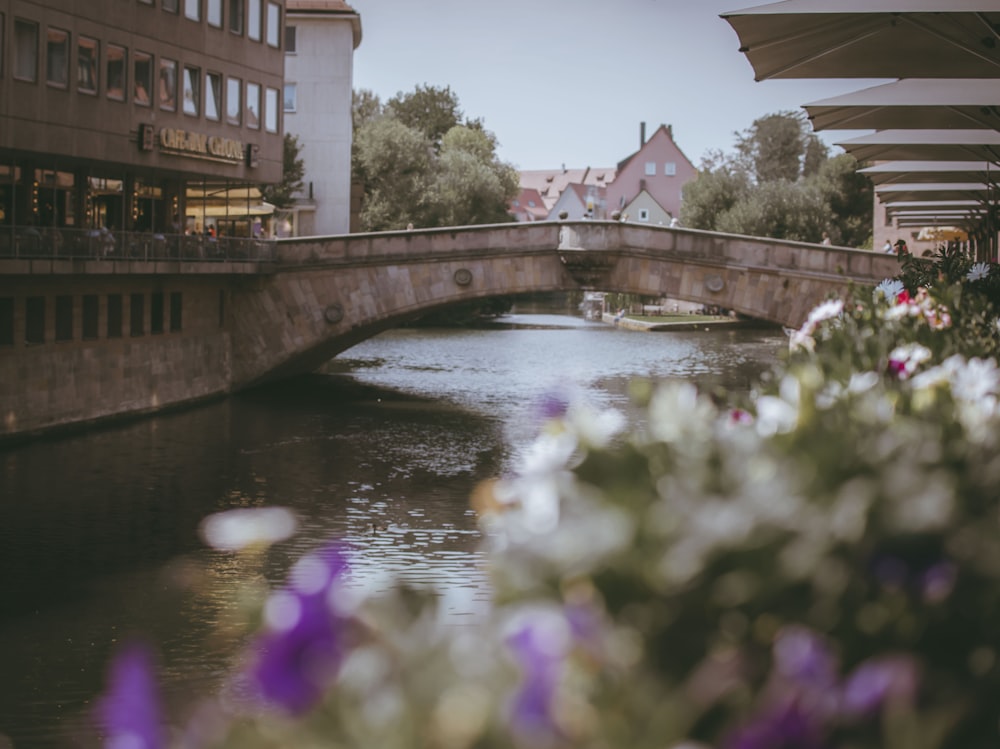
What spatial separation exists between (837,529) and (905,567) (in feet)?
0.60

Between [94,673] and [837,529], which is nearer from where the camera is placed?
[837,529]

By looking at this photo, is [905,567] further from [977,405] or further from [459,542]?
[459,542]

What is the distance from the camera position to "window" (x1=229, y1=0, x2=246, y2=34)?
111ft

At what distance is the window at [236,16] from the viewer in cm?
3378

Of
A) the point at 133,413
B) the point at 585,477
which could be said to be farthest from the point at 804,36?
the point at 133,413

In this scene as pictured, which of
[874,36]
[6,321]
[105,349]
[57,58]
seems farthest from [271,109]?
[874,36]

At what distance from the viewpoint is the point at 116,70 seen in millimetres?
29312

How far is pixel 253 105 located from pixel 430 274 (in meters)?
5.72

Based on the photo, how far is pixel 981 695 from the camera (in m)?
2.13

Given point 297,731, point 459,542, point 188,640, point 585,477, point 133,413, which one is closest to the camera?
point 297,731

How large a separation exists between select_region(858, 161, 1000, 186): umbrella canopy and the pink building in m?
94.3

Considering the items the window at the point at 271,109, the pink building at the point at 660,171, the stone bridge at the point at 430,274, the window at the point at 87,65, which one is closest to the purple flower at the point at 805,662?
the window at the point at 87,65

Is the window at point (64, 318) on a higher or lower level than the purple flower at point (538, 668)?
lower

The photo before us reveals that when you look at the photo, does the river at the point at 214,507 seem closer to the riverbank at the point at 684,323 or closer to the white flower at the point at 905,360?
the white flower at the point at 905,360
